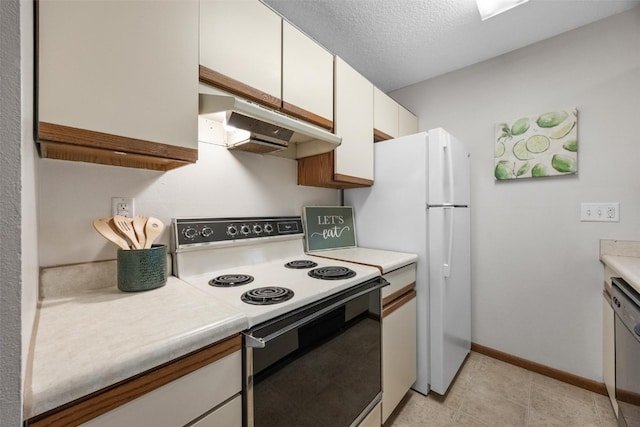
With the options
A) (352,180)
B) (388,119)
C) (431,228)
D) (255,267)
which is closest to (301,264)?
(255,267)

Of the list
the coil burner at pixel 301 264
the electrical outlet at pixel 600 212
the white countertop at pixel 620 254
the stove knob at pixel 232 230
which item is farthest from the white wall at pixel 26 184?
the electrical outlet at pixel 600 212

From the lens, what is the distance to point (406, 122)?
2.39m

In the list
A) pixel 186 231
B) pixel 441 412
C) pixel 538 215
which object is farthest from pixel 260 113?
pixel 538 215

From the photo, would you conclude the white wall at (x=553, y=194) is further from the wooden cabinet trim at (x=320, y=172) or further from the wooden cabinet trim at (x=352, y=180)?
the wooden cabinet trim at (x=320, y=172)

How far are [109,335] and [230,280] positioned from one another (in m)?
0.54

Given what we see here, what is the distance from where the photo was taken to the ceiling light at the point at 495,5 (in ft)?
5.00

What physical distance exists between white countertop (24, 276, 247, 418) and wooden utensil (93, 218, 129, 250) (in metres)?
0.18

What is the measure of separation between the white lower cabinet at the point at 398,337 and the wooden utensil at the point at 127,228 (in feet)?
3.83

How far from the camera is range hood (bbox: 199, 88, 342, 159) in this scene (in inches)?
41.2

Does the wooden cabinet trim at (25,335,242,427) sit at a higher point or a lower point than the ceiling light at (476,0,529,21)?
lower

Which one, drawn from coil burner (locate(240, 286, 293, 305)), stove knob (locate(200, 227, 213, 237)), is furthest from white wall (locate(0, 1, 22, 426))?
stove knob (locate(200, 227, 213, 237))

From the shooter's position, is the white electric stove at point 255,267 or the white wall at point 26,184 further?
the white electric stove at point 255,267

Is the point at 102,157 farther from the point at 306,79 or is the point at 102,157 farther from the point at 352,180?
the point at 352,180

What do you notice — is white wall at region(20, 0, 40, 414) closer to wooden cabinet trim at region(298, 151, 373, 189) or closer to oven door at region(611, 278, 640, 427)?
wooden cabinet trim at region(298, 151, 373, 189)
